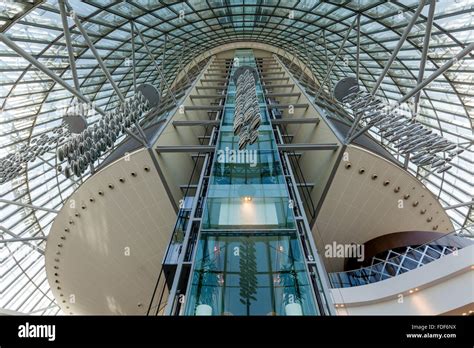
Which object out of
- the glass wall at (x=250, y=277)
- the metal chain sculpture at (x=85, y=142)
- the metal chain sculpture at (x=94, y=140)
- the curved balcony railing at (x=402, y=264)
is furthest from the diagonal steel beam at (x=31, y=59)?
the curved balcony railing at (x=402, y=264)

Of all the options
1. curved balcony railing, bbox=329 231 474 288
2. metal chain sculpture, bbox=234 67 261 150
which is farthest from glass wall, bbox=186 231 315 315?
curved balcony railing, bbox=329 231 474 288

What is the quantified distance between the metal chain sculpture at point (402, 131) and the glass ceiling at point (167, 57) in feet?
27.8

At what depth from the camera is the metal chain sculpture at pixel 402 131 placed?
13.8m

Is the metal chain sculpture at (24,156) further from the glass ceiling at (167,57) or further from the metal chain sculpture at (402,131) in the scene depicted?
the metal chain sculpture at (402,131)

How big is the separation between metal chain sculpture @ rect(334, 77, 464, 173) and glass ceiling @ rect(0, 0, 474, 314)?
8466 mm

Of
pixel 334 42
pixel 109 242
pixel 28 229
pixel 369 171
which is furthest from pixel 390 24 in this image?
pixel 28 229

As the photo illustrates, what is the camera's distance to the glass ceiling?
22.0 meters

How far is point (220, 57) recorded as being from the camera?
4797 cm

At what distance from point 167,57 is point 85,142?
2859cm

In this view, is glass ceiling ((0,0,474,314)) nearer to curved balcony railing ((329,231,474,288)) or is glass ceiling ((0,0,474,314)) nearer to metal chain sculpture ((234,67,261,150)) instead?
curved balcony railing ((329,231,474,288))

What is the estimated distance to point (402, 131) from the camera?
15.5 meters

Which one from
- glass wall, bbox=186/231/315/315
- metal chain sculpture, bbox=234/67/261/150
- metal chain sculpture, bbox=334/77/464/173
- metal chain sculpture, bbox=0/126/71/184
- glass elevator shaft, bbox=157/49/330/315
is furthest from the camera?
metal chain sculpture, bbox=0/126/71/184

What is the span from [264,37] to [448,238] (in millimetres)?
37010
